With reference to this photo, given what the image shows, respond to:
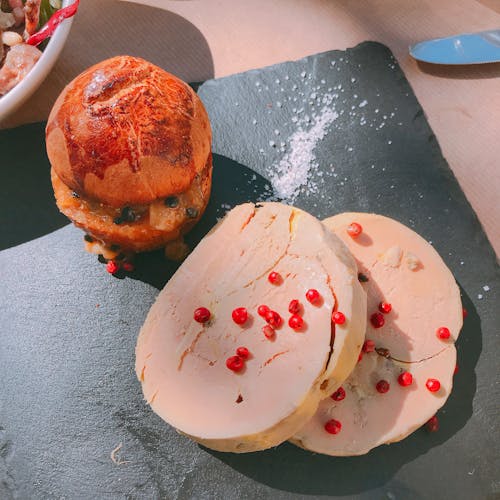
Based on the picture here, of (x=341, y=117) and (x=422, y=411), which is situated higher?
(x=341, y=117)

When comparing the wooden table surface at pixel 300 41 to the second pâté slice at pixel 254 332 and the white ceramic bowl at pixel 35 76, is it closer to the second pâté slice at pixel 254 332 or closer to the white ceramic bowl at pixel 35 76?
the white ceramic bowl at pixel 35 76

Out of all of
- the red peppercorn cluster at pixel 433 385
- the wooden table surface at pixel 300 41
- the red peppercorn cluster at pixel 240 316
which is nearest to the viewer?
the red peppercorn cluster at pixel 240 316

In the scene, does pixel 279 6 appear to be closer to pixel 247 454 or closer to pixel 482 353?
pixel 482 353

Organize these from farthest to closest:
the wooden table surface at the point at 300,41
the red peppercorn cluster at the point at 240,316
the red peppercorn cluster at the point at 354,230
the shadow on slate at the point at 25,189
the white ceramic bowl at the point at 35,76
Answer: the wooden table surface at the point at 300,41 → the shadow on slate at the point at 25,189 → the white ceramic bowl at the point at 35,76 → the red peppercorn cluster at the point at 354,230 → the red peppercorn cluster at the point at 240,316

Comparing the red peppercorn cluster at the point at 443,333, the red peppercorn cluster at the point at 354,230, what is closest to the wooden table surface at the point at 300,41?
the red peppercorn cluster at the point at 354,230

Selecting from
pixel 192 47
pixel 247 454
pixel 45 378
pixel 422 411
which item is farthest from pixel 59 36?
pixel 422 411

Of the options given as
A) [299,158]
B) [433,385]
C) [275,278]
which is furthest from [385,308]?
[299,158]

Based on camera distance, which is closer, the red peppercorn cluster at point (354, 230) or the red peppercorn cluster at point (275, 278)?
the red peppercorn cluster at point (275, 278)

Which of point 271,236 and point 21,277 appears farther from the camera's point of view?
point 21,277
